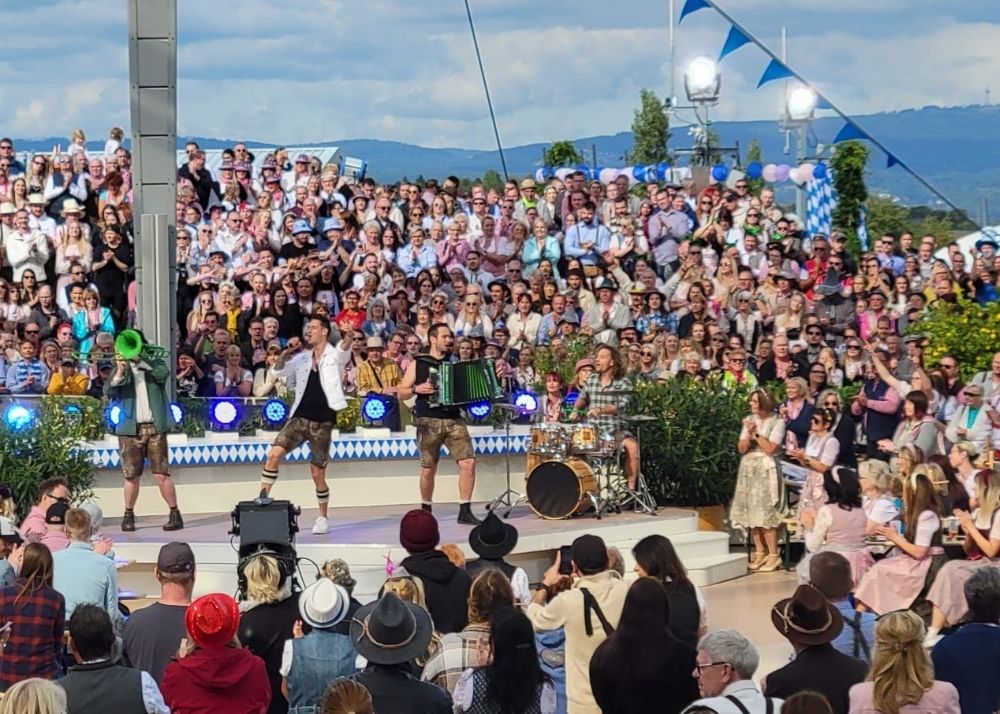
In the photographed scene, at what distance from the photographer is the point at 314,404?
14734 mm

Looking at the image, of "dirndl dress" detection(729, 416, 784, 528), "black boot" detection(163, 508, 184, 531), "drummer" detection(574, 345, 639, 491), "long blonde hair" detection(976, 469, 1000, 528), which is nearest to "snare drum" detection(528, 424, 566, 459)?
"drummer" detection(574, 345, 639, 491)

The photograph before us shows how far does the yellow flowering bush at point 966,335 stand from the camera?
60.1 ft

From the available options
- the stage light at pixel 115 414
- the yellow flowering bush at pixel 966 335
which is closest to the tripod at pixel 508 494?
the stage light at pixel 115 414

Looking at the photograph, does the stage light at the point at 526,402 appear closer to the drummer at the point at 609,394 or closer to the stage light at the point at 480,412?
the stage light at the point at 480,412

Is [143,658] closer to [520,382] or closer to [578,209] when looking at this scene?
[520,382]

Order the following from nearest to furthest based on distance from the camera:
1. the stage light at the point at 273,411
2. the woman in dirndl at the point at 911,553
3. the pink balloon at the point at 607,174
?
1. the woman in dirndl at the point at 911,553
2. the stage light at the point at 273,411
3. the pink balloon at the point at 607,174

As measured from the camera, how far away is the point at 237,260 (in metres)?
20.9

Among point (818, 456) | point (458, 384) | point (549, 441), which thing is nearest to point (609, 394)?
point (549, 441)

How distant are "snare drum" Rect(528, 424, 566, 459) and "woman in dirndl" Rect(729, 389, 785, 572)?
161cm

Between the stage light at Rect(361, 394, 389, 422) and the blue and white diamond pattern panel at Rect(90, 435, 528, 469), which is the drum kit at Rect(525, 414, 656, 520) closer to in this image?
the blue and white diamond pattern panel at Rect(90, 435, 528, 469)

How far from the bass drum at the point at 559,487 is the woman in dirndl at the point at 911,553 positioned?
455 centimetres

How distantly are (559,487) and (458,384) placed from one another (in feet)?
4.80

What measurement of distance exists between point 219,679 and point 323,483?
8176 mm

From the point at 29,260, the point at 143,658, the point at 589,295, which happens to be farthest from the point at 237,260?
the point at 143,658
